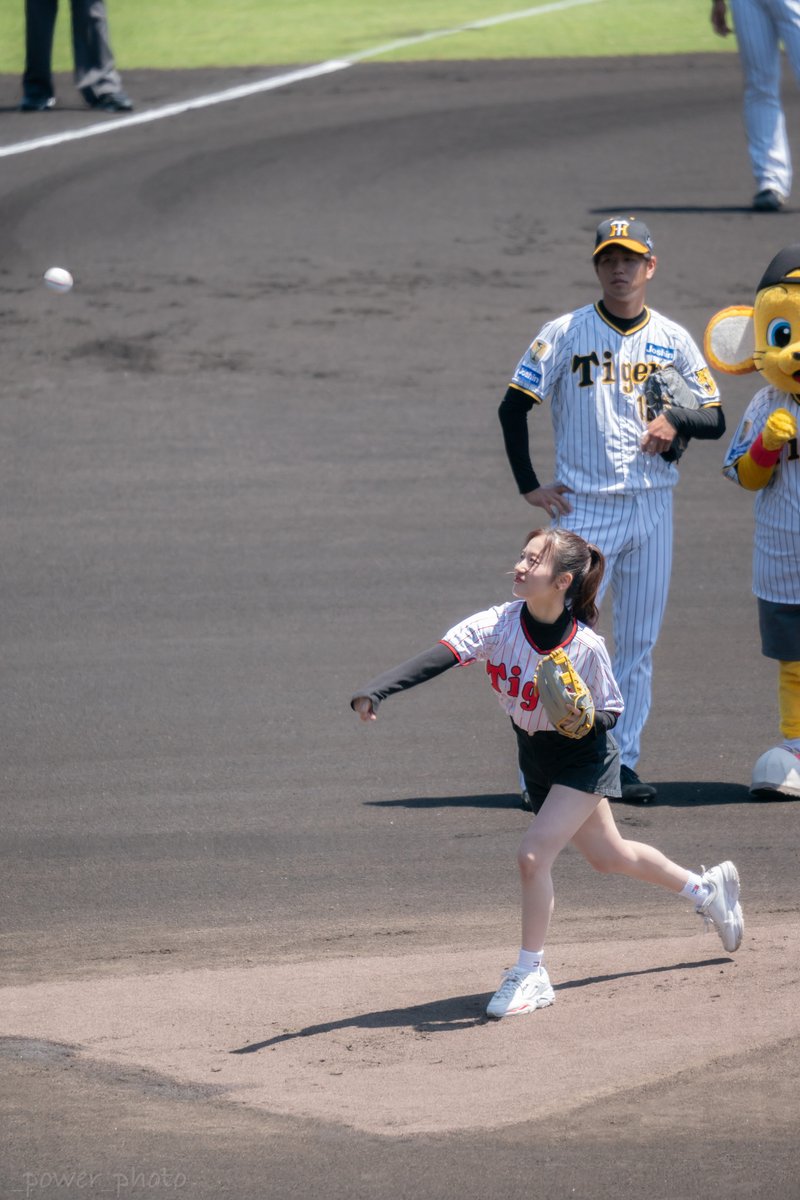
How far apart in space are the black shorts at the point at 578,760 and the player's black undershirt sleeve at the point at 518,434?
1.93 meters

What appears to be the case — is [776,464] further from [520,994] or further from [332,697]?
[520,994]

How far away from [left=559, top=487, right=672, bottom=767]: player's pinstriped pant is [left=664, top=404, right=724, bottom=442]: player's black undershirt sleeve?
28 cm

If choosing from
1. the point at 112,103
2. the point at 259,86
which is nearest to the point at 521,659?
the point at 112,103

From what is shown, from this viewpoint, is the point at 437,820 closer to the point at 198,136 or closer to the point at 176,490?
the point at 176,490

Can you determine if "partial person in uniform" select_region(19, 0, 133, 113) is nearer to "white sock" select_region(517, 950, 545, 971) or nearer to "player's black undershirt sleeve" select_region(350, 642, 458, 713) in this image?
"player's black undershirt sleeve" select_region(350, 642, 458, 713)

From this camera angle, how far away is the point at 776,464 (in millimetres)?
7254

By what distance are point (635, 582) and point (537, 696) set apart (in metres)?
2.05

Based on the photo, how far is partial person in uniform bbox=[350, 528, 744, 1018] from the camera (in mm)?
5344

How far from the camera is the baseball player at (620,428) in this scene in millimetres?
7117

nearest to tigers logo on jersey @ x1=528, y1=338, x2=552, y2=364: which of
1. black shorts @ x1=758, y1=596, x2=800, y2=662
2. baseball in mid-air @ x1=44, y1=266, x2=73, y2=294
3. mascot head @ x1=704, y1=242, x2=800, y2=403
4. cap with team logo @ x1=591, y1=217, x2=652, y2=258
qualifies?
cap with team logo @ x1=591, y1=217, x2=652, y2=258

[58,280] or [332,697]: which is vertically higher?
[58,280]

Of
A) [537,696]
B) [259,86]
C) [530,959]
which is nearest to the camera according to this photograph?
[537,696]

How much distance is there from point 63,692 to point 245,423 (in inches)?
152

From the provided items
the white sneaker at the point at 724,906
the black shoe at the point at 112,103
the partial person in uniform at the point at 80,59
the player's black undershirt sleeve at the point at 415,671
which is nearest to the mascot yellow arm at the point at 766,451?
the white sneaker at the point at 724,906
